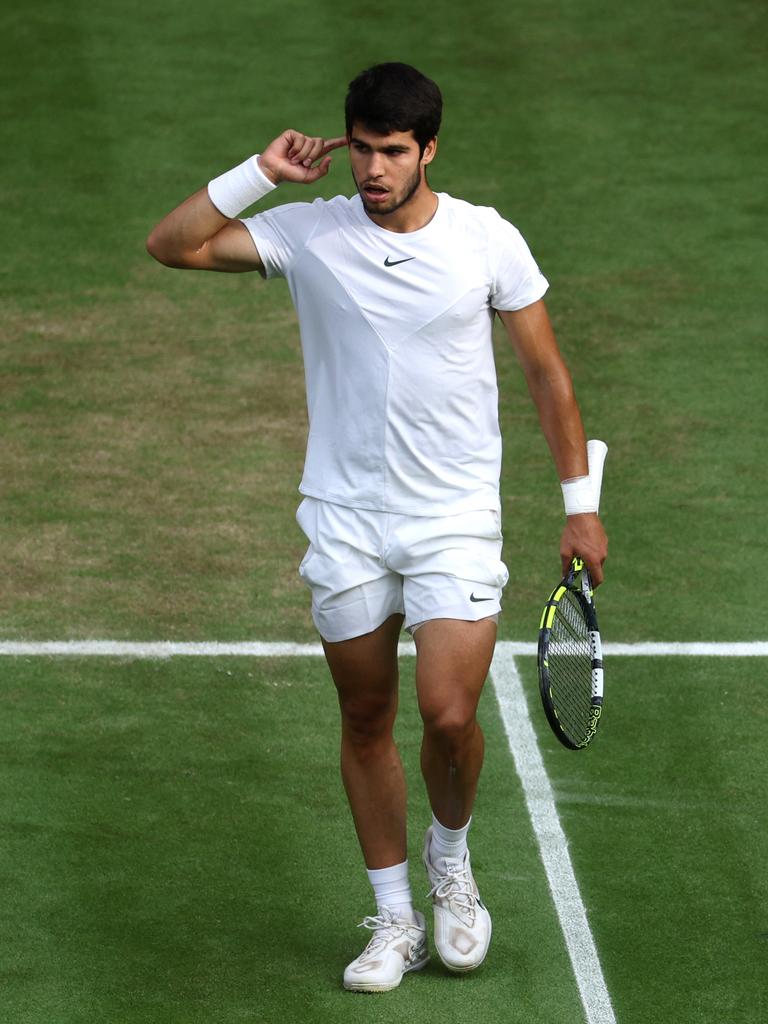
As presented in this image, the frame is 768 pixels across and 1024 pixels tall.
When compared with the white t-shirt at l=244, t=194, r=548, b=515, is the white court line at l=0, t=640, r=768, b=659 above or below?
below

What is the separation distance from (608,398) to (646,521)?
4.78 feet

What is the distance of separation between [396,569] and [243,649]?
8.76 ft

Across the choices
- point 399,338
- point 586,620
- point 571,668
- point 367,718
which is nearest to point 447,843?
point 367,718

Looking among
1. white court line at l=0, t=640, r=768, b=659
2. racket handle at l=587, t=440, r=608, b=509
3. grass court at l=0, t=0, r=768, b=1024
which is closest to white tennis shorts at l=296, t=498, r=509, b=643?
racket handle at l=587, t=440, r=608, b=509

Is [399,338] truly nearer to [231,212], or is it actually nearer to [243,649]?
[231,212]

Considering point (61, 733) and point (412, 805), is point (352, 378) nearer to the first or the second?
point (412, 805)

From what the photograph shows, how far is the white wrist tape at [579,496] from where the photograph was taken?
5258mm

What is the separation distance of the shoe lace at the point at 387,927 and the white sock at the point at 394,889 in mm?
17

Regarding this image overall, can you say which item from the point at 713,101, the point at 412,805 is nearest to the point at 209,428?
the point at 412,805

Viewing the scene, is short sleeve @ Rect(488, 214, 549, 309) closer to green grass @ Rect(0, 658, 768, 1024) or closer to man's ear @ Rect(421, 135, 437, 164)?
man's ear @ Rect(421, 135, 437, 164)

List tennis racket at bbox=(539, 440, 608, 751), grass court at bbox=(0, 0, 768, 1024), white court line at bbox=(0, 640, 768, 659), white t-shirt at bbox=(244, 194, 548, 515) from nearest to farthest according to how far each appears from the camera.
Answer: white t-shirt at bbox=(244, 194, 548, 515), tennis racket at bbox=(539, 440, 608, 751), grass court at bbox=(0, 0, 768, 1024), white court line at bbox=(0, 640, 768, 659)

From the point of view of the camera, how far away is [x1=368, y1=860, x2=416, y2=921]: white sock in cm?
538

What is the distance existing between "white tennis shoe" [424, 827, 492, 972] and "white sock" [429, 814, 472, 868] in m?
0.02

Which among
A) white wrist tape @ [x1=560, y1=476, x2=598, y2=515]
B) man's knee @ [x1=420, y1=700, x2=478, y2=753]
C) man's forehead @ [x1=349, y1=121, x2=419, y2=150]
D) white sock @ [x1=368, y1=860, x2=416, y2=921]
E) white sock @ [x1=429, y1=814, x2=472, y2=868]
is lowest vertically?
white sock @ [x1=368, y1=860, x2=416, y2=921]
